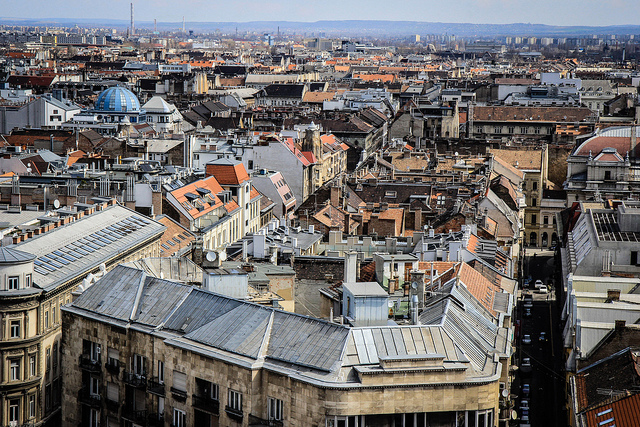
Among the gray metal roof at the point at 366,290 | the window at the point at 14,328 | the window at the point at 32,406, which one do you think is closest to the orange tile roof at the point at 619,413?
the gray metal roof at the point at 366,290

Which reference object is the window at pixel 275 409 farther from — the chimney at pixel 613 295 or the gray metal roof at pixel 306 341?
the chimney at pixel 613 295

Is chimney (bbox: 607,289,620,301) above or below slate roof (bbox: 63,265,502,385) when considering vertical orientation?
below

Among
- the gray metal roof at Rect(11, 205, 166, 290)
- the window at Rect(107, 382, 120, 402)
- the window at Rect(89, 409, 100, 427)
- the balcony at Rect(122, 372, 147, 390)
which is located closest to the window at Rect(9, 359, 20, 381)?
the gray metal roof at Rect(11, 205, 166, 290)

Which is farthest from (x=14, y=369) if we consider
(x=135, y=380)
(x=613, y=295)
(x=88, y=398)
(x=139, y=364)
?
(x=613, y=295)

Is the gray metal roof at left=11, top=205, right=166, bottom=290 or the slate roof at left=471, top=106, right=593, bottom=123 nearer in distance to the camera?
the gray metal roof at left=11, top=205, right=166, bottom=290

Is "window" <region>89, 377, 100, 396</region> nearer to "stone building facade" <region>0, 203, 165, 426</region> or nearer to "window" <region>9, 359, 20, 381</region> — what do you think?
"stone building facade" <region>0, 203, 165, 426</region>

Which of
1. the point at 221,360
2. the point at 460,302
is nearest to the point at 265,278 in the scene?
the point at 460,302
